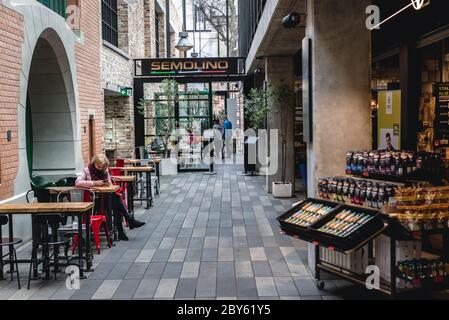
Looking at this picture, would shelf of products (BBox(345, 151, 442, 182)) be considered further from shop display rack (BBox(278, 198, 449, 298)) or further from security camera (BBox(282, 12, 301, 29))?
security camera (BBox(282, 12, 301, 29))

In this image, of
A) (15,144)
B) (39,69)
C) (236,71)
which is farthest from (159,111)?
(15,144)

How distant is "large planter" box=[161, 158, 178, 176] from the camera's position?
18188mm

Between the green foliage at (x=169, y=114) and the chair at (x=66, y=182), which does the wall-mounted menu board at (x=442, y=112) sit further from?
the green foliage at (x=169, y=114)

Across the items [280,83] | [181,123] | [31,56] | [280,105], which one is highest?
[31,56]

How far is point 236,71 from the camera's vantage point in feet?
59.6

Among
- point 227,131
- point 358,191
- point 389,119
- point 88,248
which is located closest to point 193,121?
point 227,131

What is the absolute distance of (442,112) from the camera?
7.59 m

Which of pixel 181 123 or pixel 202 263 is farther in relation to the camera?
pixel 181 123

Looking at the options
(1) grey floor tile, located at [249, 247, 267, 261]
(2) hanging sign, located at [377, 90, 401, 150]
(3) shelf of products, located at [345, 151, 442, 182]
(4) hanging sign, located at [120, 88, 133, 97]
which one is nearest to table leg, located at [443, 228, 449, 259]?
(3) shelf of products, located at [345, 151, 442, 182]

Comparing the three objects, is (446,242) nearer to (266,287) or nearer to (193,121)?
(266,287)

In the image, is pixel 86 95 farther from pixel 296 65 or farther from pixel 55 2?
pixel 296 65

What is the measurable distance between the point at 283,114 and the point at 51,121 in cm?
534

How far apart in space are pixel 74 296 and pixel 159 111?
1288 centimetres
